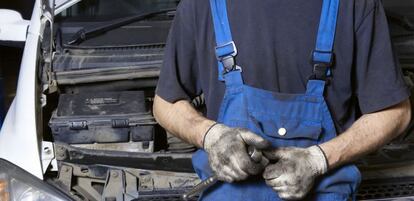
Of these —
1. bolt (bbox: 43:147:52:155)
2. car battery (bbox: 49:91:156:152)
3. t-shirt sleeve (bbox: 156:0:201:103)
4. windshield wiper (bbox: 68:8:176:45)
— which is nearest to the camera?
t-shirt sleeve (bbox: 156:0:201:103)

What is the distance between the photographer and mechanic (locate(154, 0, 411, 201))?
165 centimetres

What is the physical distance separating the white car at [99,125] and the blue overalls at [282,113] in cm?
32

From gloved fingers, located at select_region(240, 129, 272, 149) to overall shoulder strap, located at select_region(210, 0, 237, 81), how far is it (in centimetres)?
23

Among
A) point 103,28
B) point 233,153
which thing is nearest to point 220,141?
point 233,153

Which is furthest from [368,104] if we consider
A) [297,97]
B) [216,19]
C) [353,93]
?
[216,19]

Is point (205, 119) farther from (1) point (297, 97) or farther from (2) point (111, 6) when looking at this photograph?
(2) point (111, 6)

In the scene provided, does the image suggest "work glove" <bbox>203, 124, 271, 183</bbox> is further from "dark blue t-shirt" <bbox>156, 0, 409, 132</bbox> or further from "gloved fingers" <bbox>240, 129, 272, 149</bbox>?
"dark blue t-shirt" <bbox>156, 0, 409, 132</bbox>

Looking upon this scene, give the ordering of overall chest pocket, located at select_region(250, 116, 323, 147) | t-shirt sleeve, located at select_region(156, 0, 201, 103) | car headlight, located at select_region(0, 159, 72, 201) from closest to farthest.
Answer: overall chest pocket, located at select_region(250, 116, 323, 147), t-shirt sleeve, located at select_region(156, 0, 201, 103), car headlight, located at select_region(0, 159, 72, 201)

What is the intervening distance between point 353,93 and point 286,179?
14.8 inches

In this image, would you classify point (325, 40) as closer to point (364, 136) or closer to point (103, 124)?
point (364, 136)

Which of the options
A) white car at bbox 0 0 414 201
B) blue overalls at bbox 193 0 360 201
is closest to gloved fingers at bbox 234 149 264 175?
blue overalls at bbox 193 0 360 201

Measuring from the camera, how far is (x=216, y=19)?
170cm

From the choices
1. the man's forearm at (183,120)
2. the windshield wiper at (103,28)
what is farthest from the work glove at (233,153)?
the windshield wiper at (103,28)

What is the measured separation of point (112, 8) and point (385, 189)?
1377 mm
